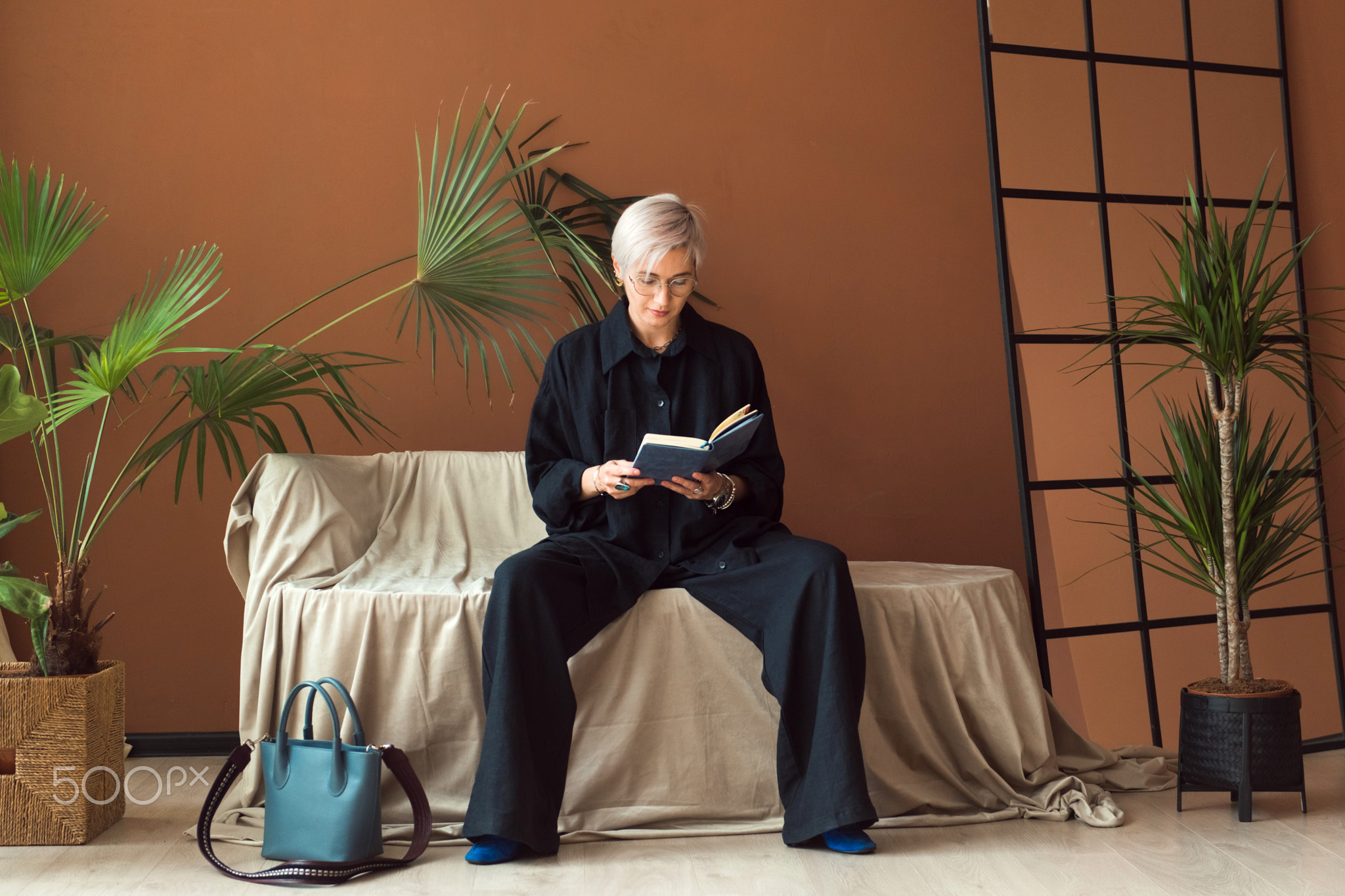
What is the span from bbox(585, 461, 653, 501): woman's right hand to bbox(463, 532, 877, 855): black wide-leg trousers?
0.16 metres

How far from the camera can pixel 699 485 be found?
7.58 ft

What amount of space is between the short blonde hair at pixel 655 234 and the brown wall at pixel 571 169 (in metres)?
1.02

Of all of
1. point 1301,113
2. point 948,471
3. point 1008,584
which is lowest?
point 1008,584

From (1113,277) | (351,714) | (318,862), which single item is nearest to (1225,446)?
(1113,277)

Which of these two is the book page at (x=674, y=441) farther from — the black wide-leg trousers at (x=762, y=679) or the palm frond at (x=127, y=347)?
the palm frond at (x=127, y=347)

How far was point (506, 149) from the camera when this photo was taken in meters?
3.26

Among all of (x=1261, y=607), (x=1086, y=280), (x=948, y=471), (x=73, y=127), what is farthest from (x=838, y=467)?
(x=73, y=127)

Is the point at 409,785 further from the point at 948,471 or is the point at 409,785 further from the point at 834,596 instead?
the point at 948,471

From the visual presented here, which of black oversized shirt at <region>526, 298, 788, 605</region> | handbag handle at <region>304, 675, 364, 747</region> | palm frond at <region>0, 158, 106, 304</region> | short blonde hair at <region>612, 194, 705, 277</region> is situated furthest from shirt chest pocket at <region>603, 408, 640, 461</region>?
palm frond at <region>0, 158, 106, 304</region>

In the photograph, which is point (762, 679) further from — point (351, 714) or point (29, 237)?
point (29, 237)

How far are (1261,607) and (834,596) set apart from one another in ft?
5.92

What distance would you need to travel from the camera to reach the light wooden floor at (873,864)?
76.8 inches

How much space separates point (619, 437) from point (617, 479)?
8.6 inches

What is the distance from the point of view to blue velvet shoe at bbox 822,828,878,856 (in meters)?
2.12
